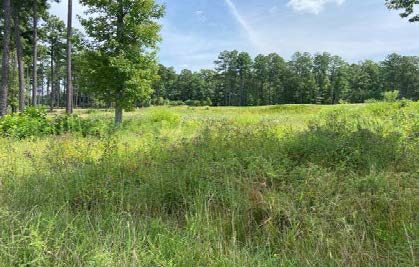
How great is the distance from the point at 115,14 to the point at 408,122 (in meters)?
Answer: 11.2

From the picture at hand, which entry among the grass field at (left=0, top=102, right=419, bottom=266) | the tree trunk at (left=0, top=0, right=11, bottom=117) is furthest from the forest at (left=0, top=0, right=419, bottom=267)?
the tree trunk at (left=0, top=0, right=11, bottom=117)

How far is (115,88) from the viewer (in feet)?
46.3

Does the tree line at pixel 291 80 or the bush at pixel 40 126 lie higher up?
the tree line at pixel 291 80

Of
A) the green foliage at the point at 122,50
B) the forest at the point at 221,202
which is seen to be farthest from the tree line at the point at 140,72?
the forest at the point at 221,202

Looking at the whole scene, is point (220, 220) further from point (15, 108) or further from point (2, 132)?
point (15, 108)

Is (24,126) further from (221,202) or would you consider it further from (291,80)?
(291,80)

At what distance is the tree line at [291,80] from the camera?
279 feet

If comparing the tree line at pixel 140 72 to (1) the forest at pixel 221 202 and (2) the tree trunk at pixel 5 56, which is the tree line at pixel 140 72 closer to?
(2) the tree trunk at pixel 5 56

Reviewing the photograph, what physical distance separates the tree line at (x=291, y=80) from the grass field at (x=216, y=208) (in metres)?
80.1

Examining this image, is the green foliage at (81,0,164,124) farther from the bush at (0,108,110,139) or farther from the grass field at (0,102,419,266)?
the grass field at (0,102,419,266)

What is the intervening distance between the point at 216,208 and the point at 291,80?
89.5 m

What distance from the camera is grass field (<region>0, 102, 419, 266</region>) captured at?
2.81m

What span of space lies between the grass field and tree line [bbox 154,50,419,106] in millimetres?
80057

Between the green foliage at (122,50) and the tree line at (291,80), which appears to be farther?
the tree line at (291,80)
